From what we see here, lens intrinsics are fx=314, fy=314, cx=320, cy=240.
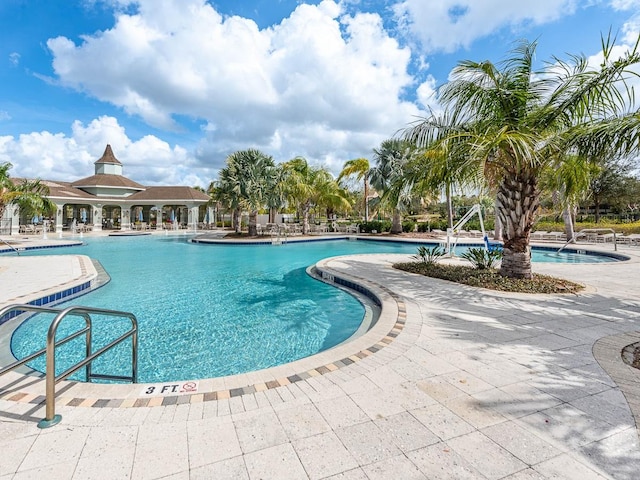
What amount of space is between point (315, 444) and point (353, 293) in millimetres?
5836

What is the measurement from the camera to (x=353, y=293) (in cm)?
800

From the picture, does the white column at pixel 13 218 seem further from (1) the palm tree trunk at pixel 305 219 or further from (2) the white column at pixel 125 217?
(1) the palm tree trunk at pixel 305 219

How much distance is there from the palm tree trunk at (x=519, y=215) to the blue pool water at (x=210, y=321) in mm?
4256

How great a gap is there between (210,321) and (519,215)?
7.61m

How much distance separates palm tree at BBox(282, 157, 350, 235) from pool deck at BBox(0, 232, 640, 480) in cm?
2199

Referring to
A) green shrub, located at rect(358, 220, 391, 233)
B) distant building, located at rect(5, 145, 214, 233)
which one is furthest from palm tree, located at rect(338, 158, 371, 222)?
distant building, located at rect(5, 145, 214, 233)

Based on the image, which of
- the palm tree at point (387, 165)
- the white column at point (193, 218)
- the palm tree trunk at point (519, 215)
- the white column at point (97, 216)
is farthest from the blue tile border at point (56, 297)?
the white column at point (97, 216)

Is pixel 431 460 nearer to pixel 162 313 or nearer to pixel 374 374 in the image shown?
pixel 374 374

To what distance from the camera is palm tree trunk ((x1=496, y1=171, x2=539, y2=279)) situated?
25.4 feet

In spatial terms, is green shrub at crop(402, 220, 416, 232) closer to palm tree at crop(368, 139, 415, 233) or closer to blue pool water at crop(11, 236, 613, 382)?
palm tree at crop(368, 139, 415, 233)

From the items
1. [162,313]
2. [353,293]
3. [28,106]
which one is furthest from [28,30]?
[353,293]

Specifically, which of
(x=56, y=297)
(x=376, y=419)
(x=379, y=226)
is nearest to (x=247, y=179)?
(x=379, y=226)

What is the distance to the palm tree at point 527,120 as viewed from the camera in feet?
20.1

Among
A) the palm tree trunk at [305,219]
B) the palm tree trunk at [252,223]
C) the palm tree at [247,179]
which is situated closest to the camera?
the palm tree at [247,179]
